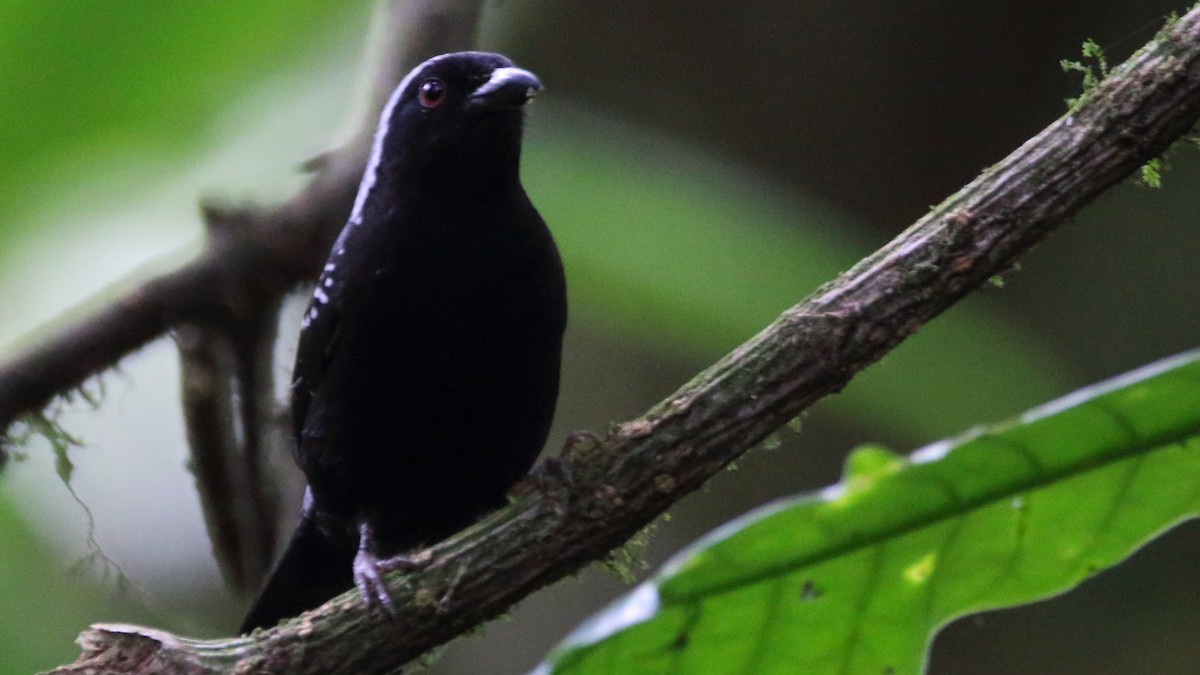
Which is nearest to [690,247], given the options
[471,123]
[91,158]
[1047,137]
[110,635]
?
[1047,137]

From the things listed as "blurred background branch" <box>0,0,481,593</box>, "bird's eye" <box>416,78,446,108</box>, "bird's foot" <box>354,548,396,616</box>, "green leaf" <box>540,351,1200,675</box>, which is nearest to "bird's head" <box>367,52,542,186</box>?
"bird's eye" <box>416,78,446,108</box>

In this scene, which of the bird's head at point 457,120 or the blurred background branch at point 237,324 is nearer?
the blurred background branch at point 237,324

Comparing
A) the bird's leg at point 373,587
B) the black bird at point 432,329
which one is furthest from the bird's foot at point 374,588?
the black bird at point 432,329

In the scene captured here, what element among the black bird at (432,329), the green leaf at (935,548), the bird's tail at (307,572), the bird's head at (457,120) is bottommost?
the green leaf at (935,548)

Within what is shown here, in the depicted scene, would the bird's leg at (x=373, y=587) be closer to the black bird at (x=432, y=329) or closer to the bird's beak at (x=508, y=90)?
the black bird at (x=432, y=329)

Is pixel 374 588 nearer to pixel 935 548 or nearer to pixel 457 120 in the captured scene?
pixel 935 548

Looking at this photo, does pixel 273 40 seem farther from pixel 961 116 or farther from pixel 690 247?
pixel 961 116
